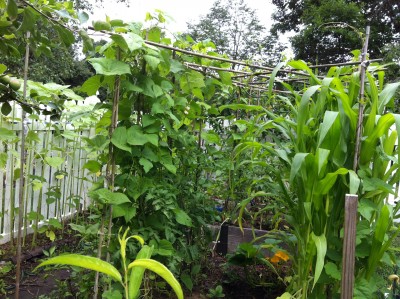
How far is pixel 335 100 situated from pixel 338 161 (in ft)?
1.04

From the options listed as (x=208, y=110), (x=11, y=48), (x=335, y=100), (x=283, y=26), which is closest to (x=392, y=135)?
(x=335, y=100)

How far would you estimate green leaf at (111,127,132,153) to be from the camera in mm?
1828

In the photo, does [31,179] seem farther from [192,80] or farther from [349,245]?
[349,245]

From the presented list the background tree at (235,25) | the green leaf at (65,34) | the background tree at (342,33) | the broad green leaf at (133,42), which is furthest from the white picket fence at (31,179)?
the background tree at (235,25)

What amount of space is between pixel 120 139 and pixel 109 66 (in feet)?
1.08

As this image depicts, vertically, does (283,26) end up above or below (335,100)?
above

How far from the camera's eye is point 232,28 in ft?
56.9

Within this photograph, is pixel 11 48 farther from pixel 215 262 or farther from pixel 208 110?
pixel 215 262

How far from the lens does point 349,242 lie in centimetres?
123

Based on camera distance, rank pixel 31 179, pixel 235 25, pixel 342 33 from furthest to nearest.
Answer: pixel 235 25 → pixel 342 33 → pixel 31 179

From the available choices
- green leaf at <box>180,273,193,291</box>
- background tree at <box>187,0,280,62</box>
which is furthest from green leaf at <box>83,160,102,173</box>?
background tree at <box>187,0,280,62</box>

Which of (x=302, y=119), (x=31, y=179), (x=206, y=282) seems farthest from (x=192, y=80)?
(x=31, y=179)

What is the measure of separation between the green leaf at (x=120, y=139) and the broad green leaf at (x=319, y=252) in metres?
0.88

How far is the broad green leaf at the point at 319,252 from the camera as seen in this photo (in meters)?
1.56
